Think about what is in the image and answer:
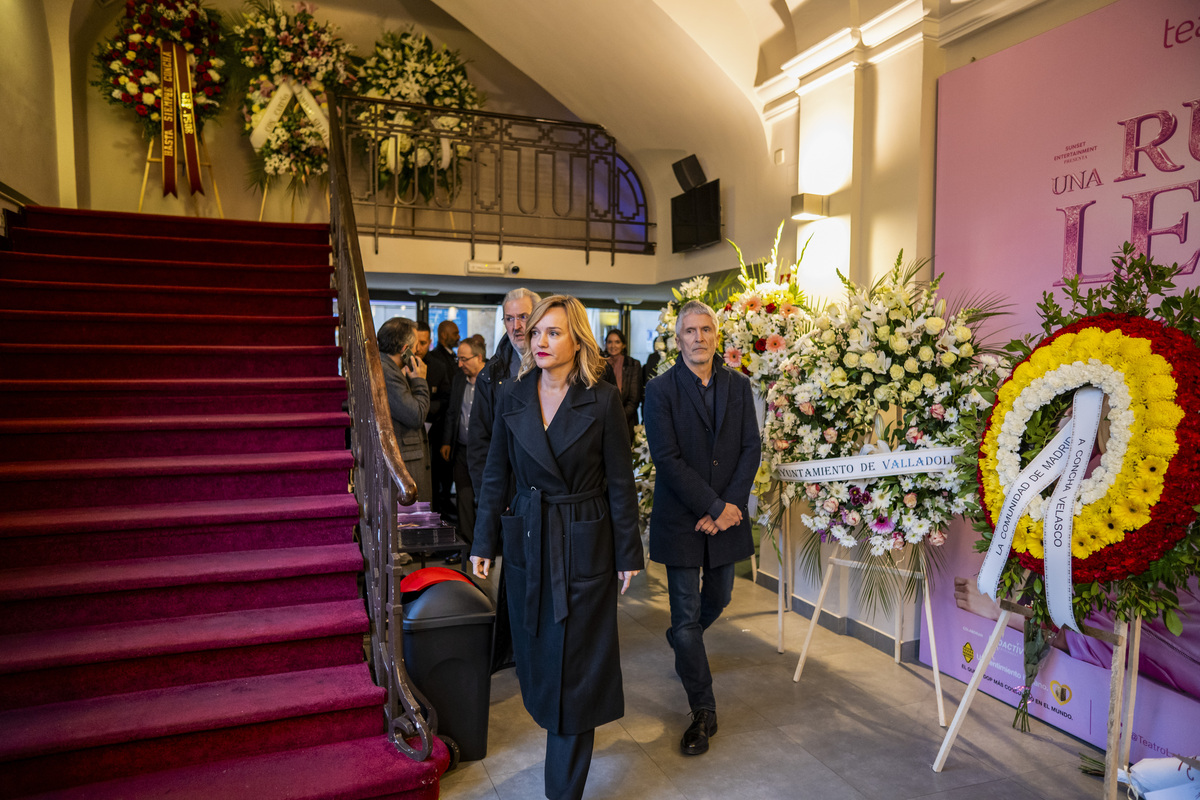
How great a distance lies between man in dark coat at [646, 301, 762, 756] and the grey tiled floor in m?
0.27

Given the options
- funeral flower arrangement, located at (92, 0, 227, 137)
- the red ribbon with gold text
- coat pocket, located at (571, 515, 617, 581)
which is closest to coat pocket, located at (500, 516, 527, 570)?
coat pocket, located at (571, 515, 617, 581)

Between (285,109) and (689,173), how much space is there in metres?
3.82

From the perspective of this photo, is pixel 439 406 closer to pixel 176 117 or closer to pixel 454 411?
pixel 454 411

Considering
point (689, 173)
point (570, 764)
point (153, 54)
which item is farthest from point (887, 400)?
point (153, 54)

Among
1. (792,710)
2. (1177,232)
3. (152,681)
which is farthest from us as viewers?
(792,710)

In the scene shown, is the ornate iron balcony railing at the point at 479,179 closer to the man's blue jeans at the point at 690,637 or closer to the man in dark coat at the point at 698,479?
the man in dark coat at the point at 698,479

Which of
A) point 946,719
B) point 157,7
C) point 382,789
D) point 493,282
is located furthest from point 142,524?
point 157,7

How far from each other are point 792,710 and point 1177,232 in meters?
2.42

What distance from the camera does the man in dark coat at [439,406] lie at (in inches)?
238

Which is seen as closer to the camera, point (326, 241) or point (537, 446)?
point (537, 446)

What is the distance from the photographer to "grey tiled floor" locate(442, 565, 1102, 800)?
2.68 m

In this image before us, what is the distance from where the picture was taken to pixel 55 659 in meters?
2.41

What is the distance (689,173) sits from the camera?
267 inches

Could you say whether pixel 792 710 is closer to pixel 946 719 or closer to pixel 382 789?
pixel 946 719
